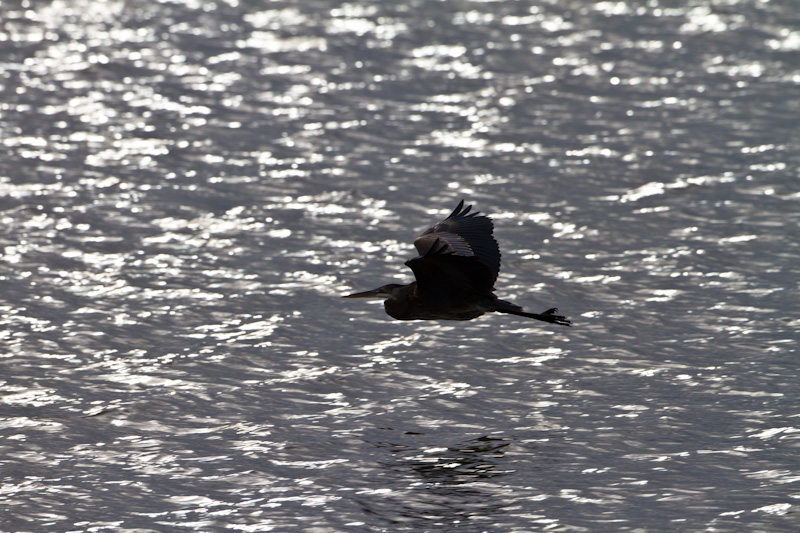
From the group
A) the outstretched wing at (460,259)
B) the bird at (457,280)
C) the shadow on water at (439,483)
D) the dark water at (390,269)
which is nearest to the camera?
the shadow on water at (439,483)

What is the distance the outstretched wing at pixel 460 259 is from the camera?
11.9 meters

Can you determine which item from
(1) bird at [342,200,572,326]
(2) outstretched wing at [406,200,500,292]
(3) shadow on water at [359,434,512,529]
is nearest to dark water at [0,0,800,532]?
(3) shadow on water at [359,434,512,529]

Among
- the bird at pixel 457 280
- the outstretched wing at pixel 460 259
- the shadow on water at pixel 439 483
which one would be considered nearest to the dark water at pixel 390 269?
the shadow on water at pixel 439 483

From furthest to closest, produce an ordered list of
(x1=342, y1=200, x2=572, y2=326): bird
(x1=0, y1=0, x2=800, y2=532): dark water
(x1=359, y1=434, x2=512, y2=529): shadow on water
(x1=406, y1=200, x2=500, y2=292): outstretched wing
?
(x1=342, y1=200, x2=572, y2=326): bird → (x1=406, y1=200, x2=500, y2=292): outstretched wing → (x1=0, y1=0, x2=800, y2=532): dark water → (x1=359, y1=434, x2=512, y2=529): shadow on water

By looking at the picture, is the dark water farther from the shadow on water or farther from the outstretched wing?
the outstretched wing

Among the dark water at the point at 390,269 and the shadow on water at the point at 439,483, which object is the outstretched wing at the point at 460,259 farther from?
the shadow on water at the point at 439,483

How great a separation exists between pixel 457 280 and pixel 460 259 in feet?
1.30

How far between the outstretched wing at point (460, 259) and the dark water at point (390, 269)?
142 cm

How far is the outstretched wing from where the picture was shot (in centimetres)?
1190

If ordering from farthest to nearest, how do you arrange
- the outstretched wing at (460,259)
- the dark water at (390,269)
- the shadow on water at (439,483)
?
the outstretched wing at (460,259) → the dark water at (390,269) → the shadow on water at (439,483)

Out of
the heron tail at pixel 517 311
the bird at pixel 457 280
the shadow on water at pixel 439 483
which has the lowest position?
the shadow on water at pixel 439 483

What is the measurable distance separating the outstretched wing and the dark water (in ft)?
4.66

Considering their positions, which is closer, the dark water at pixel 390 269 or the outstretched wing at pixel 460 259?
the dark water at pixel 390 269

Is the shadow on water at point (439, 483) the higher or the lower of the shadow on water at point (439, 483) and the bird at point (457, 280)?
the lower
